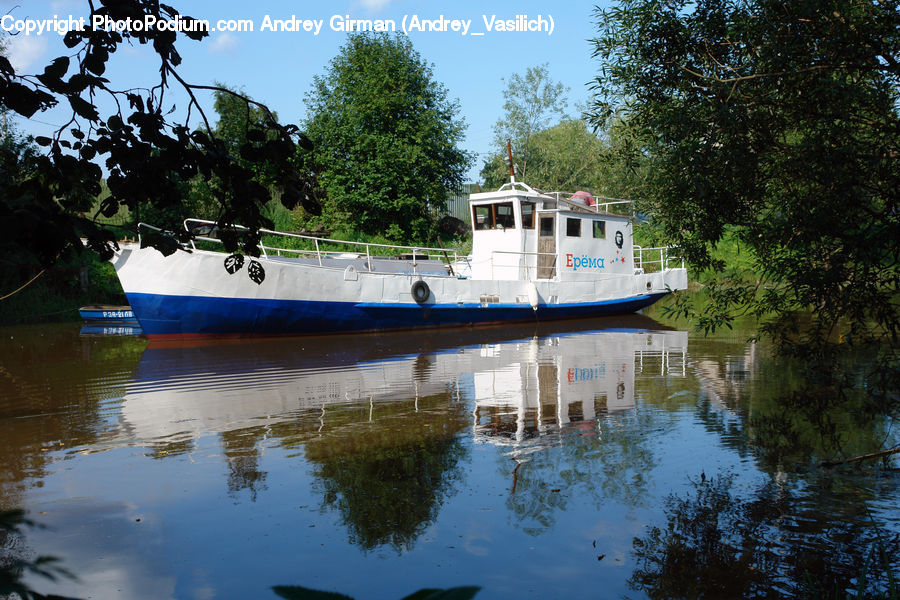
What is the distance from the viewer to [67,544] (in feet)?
14.7

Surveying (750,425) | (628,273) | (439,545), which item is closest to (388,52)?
(628,273)

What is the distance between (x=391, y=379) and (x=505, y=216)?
1013cm

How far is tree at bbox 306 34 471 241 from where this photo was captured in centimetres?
3300

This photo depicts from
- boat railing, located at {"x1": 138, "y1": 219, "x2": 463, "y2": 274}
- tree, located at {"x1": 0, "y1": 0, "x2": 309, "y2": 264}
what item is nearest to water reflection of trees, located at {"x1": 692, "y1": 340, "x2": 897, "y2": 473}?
tree, located at {"x1": 0, "y1": 0, "x2": 309, "y2": 264}

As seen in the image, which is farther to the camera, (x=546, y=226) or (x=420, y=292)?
(x=546, y=226)

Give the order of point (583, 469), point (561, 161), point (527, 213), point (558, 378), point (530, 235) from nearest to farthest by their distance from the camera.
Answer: point (583, 469) → point (558, 378) → point (527, 213) → point (530, 235) → point (561, 161)

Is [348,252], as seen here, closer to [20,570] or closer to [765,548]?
[765,548]

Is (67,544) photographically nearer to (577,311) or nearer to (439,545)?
(439,545)

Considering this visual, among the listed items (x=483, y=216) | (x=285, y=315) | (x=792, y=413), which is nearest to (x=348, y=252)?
(x=483, y=216)

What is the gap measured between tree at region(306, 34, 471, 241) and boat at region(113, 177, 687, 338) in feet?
35.4

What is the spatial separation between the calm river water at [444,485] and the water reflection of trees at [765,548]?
16 mm

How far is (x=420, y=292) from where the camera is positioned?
18.2 meters

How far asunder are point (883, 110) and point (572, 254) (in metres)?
15.7

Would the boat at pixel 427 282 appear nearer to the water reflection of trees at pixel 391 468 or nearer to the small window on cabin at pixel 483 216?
the small window on cabin at pixel 483 216
